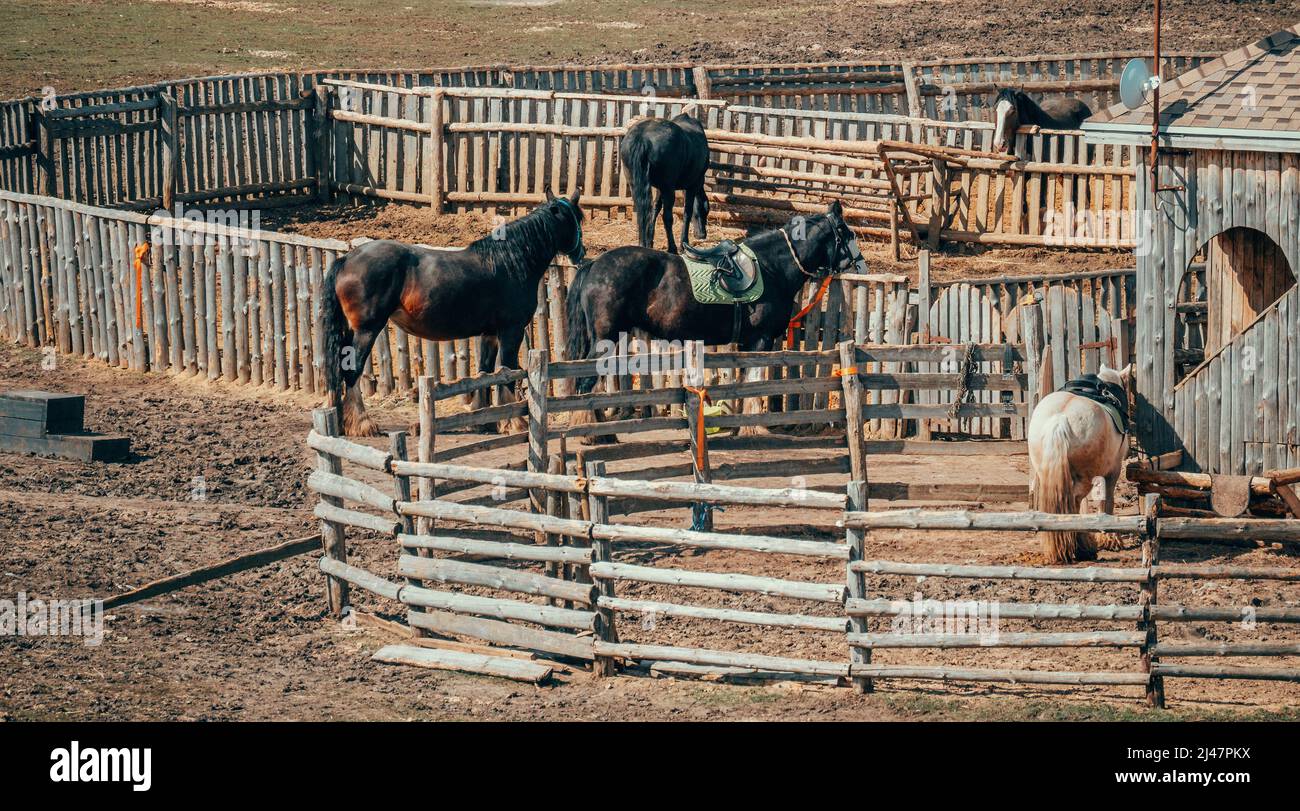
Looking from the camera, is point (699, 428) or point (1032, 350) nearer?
point (699, 428)

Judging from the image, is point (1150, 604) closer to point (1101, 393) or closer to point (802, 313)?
point (1101, 393)

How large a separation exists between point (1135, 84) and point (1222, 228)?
1.37 meters

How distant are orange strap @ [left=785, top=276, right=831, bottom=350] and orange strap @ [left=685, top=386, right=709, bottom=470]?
9.44 ft

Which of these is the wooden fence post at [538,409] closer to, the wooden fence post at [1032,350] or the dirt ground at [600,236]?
the wooden fence post at [1032,350]

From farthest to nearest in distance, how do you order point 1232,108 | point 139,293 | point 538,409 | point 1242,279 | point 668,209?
point 668,209 → point 139,293 → point 1242,279 → point 1232,108 → point 538,409

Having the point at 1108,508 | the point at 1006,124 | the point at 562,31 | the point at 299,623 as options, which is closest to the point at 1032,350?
the point at 1108,508

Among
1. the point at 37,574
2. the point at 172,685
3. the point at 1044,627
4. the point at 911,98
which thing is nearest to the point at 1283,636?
the point at 1044,627

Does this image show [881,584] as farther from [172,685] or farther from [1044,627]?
[172,685]

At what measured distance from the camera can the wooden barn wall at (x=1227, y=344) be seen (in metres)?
14.3

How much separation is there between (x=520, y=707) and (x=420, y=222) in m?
14.7

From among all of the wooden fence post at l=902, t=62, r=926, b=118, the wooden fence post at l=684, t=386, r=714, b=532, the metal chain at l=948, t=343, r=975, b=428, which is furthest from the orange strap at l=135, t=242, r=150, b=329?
the wooden fence post at l=902, t=62, r=926, b=118

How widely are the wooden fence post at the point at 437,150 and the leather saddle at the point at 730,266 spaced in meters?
8.84

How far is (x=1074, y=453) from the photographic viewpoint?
44.4ft

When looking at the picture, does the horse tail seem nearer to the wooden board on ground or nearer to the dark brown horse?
the wooden board on ground
